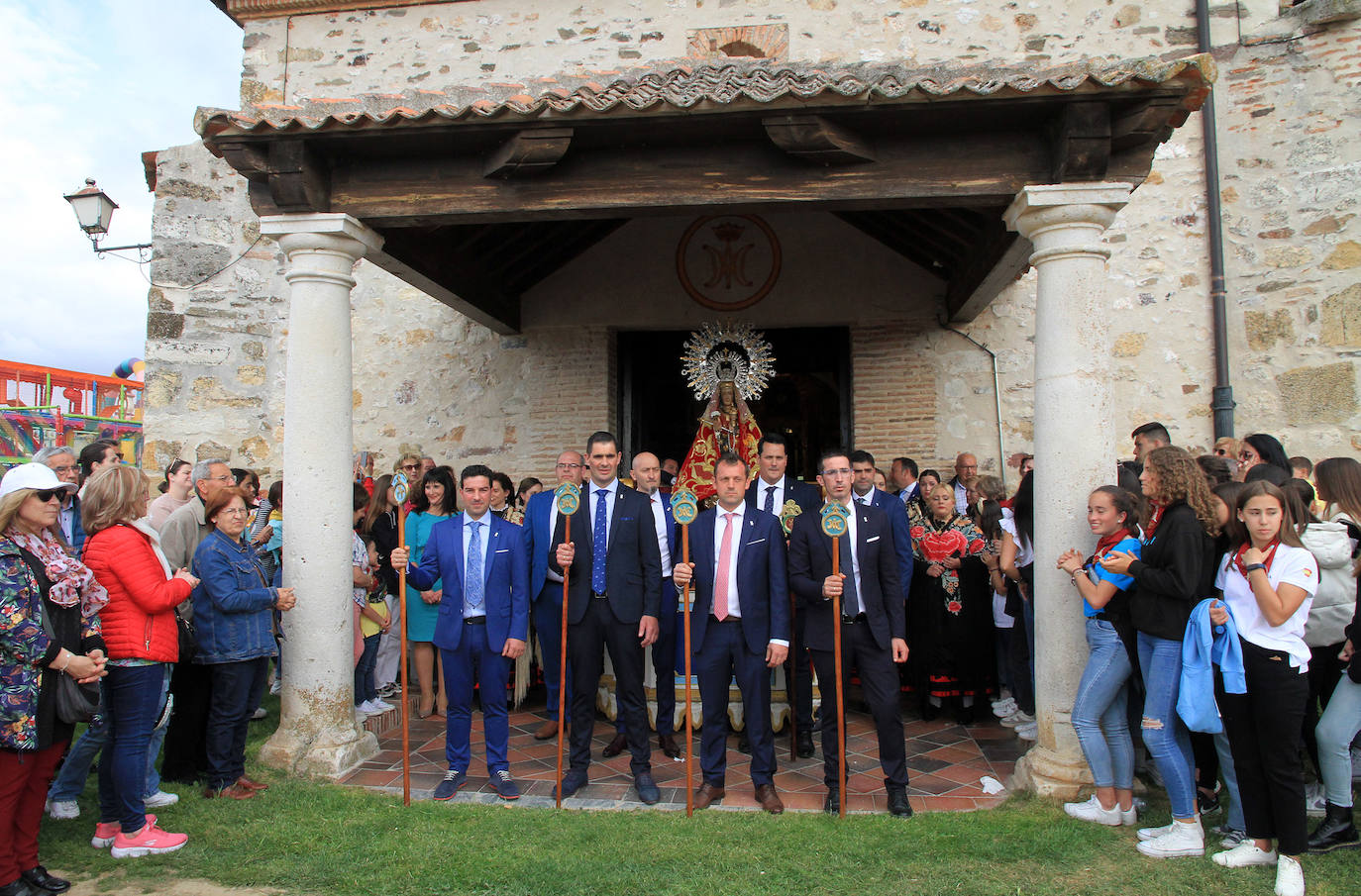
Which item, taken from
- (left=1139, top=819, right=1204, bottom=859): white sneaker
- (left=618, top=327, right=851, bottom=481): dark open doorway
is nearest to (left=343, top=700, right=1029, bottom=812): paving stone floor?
(left=1139, top=819, right=1204, bottom=859): white sneaker

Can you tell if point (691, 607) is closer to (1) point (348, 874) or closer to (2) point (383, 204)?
(1) point (348, 874)

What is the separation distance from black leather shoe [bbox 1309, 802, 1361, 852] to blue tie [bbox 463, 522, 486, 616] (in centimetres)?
391

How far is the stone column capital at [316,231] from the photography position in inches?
A: 193

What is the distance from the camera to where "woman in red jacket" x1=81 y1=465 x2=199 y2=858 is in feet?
12.0

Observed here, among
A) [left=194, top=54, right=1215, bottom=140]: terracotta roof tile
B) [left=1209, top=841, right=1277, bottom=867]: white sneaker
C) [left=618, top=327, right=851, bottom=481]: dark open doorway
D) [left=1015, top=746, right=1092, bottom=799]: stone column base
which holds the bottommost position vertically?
[left=1209, top=841, right=1277, bottom=867]: white sneaker

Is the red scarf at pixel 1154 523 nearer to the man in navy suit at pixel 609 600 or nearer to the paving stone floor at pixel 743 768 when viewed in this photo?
the paving stone floor at pixel 743 768

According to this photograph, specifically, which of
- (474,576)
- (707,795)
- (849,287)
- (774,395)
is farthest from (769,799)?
(774,395)

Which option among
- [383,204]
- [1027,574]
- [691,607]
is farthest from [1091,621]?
[383,204]

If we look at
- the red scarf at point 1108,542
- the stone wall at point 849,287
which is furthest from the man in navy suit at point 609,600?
the stone wall at point 849,287

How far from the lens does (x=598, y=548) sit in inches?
184

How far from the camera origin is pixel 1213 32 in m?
7.56

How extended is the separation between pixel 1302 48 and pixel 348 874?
917 centimetres

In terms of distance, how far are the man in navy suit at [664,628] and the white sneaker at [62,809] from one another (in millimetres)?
2630

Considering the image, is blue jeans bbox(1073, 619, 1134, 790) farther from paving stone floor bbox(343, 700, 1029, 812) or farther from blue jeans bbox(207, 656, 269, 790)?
blue jeans bbox(207, 656, 269, 790)
